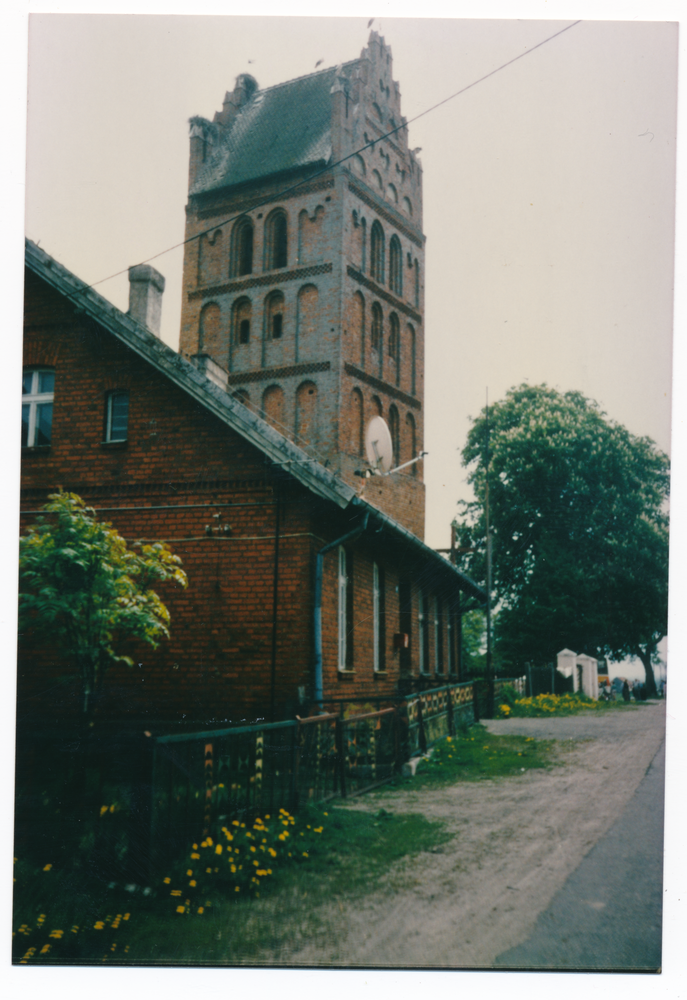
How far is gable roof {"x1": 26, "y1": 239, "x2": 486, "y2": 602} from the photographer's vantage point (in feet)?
24.6

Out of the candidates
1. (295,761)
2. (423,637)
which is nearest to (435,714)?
(423,637)

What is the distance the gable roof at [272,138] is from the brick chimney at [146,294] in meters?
1.44

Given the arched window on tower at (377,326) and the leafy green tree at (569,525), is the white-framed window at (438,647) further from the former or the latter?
the arched window on tower at (377,326)

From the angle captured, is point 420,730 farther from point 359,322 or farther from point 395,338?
point 359,322

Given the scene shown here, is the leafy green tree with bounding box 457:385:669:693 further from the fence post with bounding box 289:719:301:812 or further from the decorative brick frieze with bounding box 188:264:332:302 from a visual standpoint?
the decorative brick frieze with bounding box 188:264:332:302

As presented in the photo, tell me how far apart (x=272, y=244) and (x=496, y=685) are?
38.4 feet

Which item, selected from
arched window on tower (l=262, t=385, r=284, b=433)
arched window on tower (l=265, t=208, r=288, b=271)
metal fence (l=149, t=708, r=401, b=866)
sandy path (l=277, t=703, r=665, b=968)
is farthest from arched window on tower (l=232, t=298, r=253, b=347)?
sandy path (l=277, t=703, r=665, b=968)

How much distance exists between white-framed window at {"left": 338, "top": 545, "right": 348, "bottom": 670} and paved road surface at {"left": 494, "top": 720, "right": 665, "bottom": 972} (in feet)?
10.6

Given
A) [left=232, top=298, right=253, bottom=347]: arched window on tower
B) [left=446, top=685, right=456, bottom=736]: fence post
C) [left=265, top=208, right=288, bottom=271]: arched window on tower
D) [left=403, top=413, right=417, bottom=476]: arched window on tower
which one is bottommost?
[left=446, top=685, right=456, bottom=736]: fence post

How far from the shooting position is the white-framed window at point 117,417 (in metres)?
7.51

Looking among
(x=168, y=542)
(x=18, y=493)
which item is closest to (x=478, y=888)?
(x=168, y=542)

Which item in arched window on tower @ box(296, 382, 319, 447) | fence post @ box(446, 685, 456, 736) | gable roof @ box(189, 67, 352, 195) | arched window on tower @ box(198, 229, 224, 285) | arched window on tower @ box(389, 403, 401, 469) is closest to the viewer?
arched window on tower @ box(389, 403, 401, 469)

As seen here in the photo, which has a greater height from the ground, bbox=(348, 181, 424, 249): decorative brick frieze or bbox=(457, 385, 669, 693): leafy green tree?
bbox=(348, 181, 424, 249): decorative brick frieze

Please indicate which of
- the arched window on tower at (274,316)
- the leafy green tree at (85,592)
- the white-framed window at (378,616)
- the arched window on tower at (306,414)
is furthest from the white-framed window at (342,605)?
the arched window on tower at (306,414)
